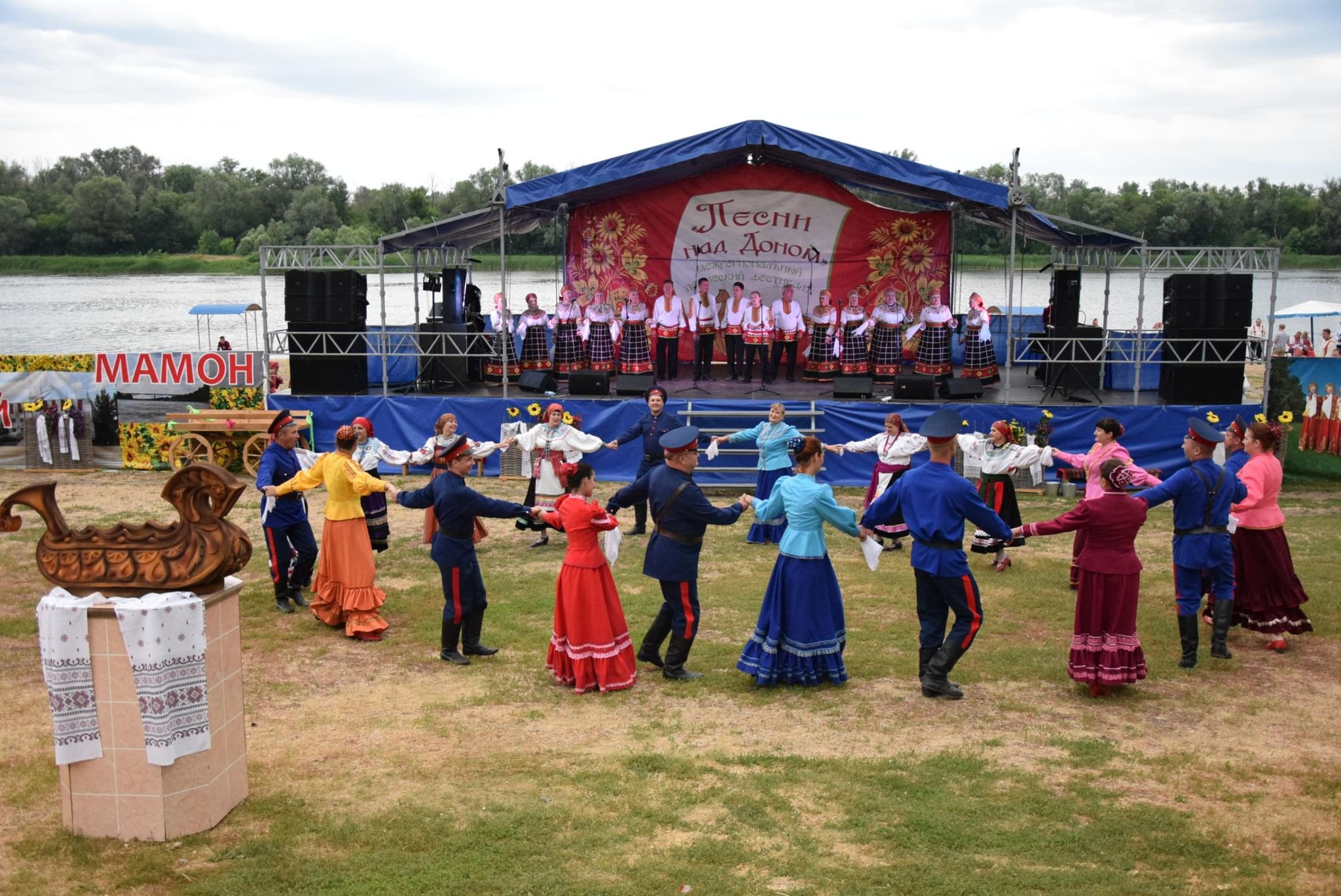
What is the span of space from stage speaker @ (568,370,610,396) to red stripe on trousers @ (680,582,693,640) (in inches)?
330

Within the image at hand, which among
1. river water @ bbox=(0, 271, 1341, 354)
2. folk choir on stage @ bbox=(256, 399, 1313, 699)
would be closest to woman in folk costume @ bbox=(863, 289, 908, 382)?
folk choir on stage @ bbox=(256, 399, 1313, 699)

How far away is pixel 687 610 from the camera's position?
286 inches

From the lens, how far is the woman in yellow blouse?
8.37 metres

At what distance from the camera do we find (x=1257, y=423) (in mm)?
8086

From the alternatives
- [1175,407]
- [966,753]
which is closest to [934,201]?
[1175,407]

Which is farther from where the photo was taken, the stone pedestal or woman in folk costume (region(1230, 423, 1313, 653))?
woman in folk costume (region(1230, 423, 1313, 653))

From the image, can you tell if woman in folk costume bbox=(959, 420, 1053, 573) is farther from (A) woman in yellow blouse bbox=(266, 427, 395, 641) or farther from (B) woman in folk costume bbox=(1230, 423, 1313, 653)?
(A) woman in yellow blouse bbox=(266, 427, 395, 641)

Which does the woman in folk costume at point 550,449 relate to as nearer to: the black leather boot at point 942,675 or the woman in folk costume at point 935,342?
the black leather boot at point 942,675

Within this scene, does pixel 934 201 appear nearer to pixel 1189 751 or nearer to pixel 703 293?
pixel 703 293

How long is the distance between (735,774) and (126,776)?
9.37 feet

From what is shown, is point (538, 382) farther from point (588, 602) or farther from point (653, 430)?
point (588, 602)

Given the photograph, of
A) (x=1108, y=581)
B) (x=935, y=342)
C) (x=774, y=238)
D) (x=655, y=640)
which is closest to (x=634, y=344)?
(x=774, y=238)

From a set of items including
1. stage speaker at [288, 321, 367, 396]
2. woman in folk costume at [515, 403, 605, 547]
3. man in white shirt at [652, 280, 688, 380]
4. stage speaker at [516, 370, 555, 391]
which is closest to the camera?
woman in folk costume at [515, 403, 605, 547]

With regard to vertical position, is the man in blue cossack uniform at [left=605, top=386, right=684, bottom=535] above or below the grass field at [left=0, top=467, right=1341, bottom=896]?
above
